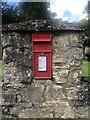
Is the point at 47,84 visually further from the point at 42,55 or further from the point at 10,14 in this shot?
the point at 10,14

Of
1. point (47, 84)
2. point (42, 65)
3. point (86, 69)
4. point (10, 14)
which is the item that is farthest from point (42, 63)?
point (10, 14)

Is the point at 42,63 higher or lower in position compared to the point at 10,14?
lower

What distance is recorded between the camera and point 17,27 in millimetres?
5250

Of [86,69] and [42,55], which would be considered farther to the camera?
[86,69]

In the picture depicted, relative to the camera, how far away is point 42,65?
534cm

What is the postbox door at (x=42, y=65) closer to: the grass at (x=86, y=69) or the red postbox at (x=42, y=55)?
the red postbox at (x=42, y=55)

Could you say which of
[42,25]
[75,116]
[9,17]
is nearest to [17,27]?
[42,25]

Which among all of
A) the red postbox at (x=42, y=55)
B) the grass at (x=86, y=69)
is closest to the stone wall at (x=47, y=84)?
the red postbox at (x=42, y=55)

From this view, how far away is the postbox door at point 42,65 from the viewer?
17.5ft

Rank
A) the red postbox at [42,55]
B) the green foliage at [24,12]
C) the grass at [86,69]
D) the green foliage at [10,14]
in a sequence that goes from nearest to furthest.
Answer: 1. the red postbox at [42,55]
2. the grass at [86,69]
3. the green foliage at [10,14]
4. the green foliage at [24,12]

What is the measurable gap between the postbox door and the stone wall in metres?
0.08

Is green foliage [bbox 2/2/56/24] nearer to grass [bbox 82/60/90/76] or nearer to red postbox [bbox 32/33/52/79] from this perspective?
grass [bbox 82/60/90/76]

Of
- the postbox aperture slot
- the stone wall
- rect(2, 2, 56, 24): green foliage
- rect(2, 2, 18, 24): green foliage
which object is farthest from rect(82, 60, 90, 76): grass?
rect(2, 2, 18, 24): green foliage

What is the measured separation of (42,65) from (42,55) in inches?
6.4
